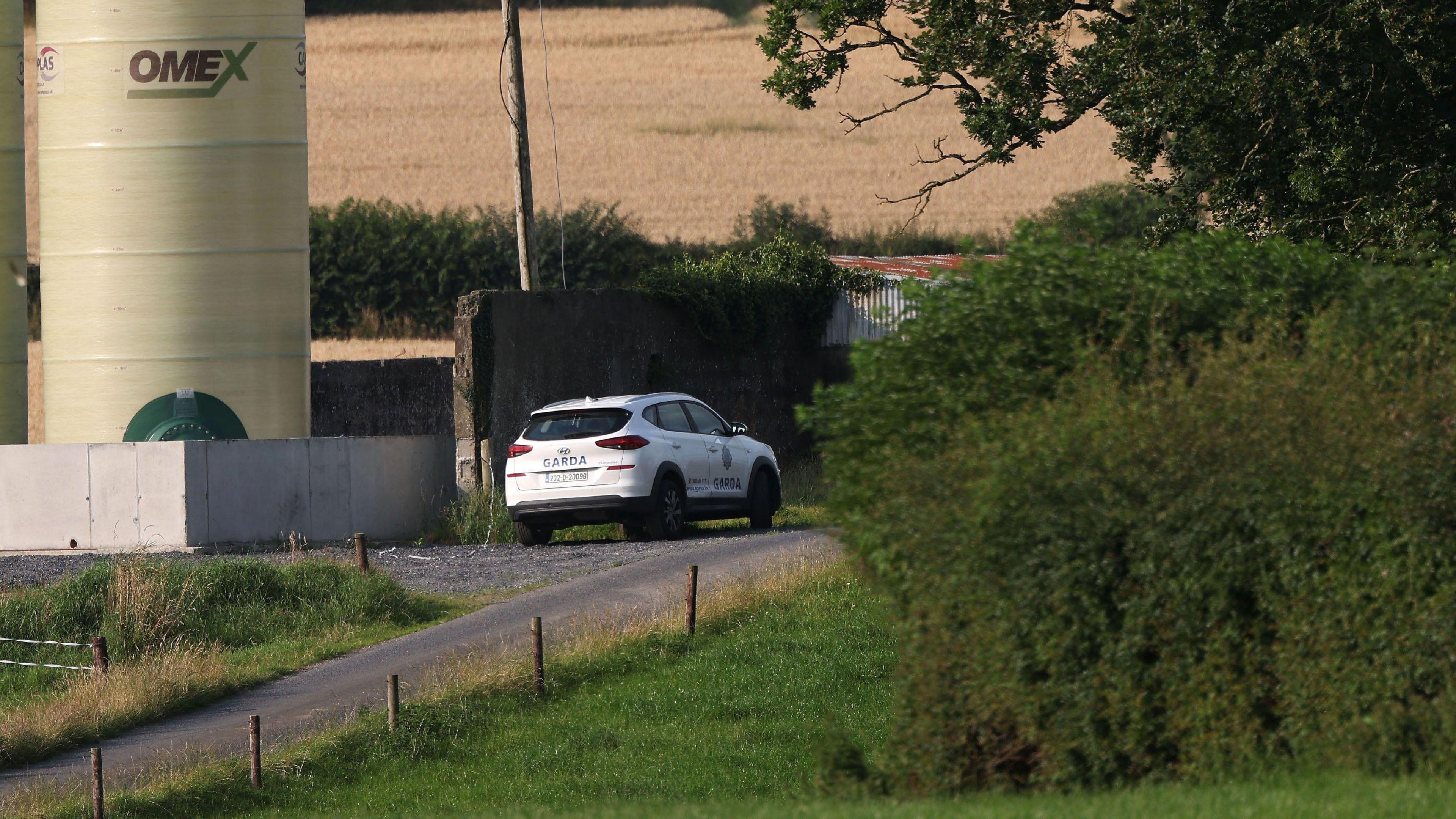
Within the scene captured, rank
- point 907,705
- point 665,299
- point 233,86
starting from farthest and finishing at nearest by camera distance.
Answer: point 665,299, point 233,86, point 907,705

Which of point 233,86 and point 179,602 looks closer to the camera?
point 179,602

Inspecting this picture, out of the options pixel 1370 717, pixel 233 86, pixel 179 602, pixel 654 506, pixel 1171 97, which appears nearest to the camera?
pixel 1370 717

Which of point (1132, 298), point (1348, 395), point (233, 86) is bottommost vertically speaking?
point (1348, 395)

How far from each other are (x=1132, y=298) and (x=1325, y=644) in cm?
190

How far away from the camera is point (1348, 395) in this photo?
22.9ft

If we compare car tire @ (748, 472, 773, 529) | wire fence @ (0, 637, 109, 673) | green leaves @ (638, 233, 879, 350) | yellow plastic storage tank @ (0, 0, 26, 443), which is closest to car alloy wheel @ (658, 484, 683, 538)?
car tire @ (748, 472, 773, 529)

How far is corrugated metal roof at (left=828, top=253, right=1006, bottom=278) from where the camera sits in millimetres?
30531

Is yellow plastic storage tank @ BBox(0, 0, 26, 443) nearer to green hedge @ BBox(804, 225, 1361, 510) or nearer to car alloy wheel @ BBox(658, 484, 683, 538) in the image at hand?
car alloy wheel @ BBox(658, 484, 683, 538)

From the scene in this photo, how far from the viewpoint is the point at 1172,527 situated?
271 inches

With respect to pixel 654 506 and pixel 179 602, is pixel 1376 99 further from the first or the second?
pixel 179 602

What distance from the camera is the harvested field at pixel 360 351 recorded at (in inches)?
1613

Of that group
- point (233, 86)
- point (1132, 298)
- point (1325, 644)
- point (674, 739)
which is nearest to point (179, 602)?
point (674, 739)

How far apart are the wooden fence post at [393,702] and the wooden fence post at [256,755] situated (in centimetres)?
103

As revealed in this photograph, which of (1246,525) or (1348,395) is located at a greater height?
(1348,395)
